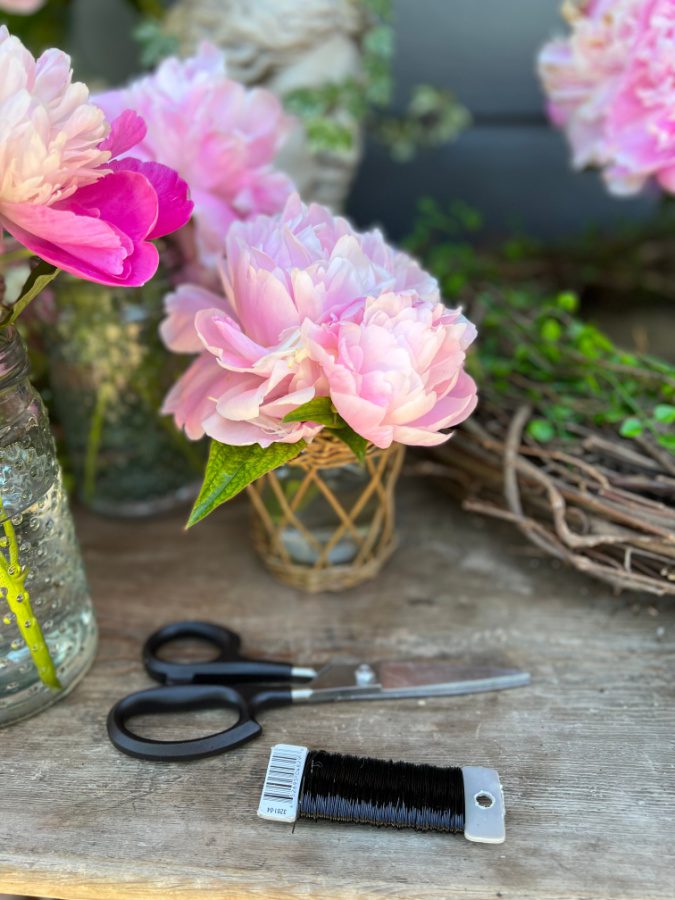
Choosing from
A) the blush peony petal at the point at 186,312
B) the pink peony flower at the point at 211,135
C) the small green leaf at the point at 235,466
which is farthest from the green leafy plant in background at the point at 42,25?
the small green leaf at the point at 235,466

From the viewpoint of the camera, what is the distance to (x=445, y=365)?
44 cm

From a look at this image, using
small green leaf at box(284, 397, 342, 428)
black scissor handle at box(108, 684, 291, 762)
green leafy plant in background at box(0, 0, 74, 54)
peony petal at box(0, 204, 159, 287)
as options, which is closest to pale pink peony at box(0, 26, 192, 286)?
peony petal at box(0, 204, 159, 287)

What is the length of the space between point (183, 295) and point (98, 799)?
29 centimetres

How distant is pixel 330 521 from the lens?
1.85 feet

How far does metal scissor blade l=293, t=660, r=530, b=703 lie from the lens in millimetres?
486

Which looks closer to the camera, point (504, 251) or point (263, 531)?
point (263, 531)

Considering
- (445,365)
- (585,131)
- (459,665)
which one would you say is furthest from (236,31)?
(459,665)

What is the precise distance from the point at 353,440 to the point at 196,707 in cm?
19

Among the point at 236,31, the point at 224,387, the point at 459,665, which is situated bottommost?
the point at 459,665

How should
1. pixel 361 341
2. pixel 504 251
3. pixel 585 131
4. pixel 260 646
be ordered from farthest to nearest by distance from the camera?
pixel 504 251
pixel 585 131
pixel 260 646
pixel 361 341

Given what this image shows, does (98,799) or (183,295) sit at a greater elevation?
(183,295)

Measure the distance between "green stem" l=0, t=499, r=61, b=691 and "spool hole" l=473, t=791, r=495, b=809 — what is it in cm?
25

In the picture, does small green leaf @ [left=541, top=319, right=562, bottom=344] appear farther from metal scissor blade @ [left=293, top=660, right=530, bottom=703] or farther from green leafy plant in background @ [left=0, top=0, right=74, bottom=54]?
green leafy plant in background @ [left=0, top=0, right=74, bottom=54]

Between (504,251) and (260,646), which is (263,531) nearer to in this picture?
(260,646)
